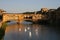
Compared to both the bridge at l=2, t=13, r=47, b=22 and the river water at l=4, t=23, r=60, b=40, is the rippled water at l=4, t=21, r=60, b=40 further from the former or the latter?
the bridge at l=2, t=13, r=47, b=22

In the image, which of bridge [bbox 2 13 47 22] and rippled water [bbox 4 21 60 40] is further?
bridge [bbox 2 13 47 22]

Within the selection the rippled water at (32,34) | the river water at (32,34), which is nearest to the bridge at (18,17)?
the river water at (32,34)

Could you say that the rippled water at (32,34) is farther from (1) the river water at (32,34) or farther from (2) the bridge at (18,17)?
(2) the bridge at (18,17)

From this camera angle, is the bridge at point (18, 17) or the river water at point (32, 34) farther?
the bridge at point (18, 17)

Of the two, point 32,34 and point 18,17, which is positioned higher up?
point 18,17

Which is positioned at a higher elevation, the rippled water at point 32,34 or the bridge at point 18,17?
the bridge at point 18,17

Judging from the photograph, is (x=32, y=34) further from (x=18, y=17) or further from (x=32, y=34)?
(x=18, y=17)

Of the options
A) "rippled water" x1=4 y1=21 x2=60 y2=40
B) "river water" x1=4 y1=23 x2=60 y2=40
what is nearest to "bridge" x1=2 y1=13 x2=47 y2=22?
"river water" x1=4 y1=23 x2=60 y2=40

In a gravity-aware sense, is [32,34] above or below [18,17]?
below

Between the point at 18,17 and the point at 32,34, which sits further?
the point at 18,17

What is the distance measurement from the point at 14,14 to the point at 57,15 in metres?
11.1

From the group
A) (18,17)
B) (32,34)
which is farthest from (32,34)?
(18,17)

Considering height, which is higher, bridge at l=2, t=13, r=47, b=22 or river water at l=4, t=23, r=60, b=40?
bridge at l=2, t=13, r=47, b=22

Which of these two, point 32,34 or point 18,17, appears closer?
point 32,34
